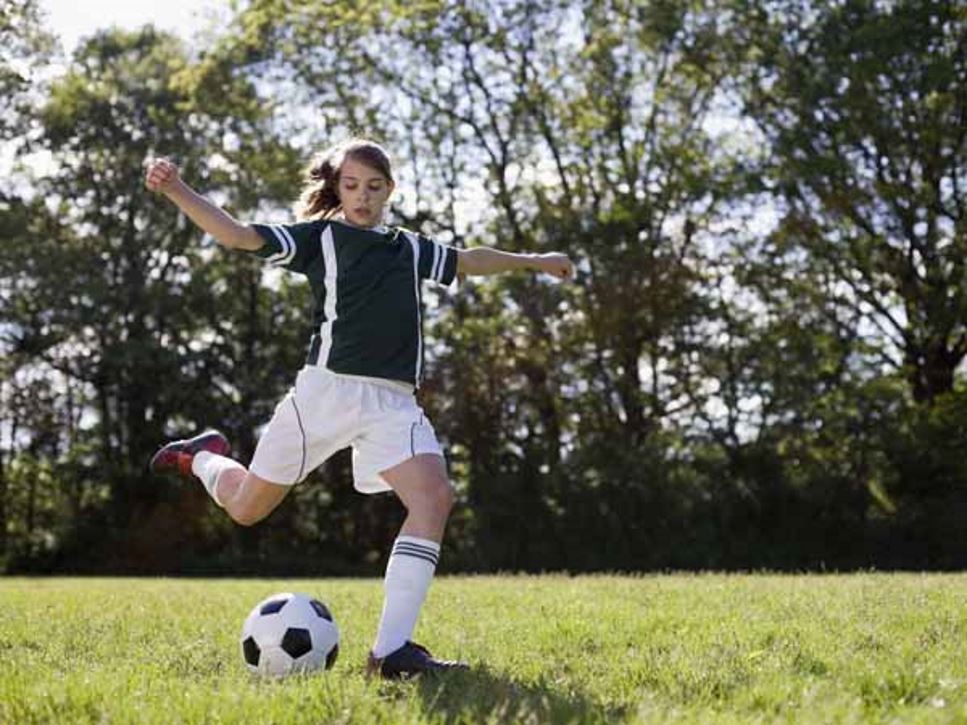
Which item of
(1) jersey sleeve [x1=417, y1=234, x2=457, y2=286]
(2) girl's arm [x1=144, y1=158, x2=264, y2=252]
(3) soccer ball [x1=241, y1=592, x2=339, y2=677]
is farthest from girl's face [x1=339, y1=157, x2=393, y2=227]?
(3) soccer ball [x1=241, y1=592, x2=339, y2=677]

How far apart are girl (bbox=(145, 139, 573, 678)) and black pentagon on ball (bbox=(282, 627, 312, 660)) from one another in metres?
0.34

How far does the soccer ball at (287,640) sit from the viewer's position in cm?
512

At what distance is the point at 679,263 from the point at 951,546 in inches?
326

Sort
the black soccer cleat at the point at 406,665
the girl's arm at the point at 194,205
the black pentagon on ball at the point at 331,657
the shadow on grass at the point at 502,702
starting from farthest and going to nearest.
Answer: the black pentagon on ball at the point at 331,657
the girl's arm at the point at 194,205
the black soccer cleat at the point at 406,665
the shadow on grass at the point at 502,702

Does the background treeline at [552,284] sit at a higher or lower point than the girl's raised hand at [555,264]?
higher

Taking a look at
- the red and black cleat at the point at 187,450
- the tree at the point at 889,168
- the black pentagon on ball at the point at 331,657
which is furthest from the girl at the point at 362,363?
the tree at the point at 889,168

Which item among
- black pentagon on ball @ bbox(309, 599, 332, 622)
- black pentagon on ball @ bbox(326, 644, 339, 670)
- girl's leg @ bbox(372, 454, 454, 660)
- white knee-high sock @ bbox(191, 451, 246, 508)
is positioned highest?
white knee-high sock @ bbox(191, 451, 246, 508)

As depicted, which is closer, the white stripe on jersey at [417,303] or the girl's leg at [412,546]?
the girl's leg at [412,546]

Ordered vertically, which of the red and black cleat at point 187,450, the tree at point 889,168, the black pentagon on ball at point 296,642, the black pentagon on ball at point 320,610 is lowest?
the black pentagon on ball at point 296,642

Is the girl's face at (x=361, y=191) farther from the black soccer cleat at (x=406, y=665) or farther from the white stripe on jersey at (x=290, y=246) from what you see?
the black soccer cleat at (x=406, y=665)

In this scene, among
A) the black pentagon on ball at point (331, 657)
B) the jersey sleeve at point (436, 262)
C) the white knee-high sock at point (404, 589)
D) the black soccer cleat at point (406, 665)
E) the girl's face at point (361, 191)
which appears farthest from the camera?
the jersey sleeve at point (436, 262)

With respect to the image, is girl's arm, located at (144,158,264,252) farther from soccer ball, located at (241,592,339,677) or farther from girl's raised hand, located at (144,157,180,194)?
soccer ball, located at (241,592,339,677)

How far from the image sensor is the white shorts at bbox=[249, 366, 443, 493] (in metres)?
5.33

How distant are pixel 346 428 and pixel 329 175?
3.96 ft
